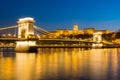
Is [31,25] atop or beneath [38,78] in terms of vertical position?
atop

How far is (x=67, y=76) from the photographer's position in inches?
666

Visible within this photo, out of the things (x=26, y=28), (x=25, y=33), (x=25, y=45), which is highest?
(x=26, y=28)

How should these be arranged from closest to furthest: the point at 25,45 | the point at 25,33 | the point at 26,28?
the point at 25,45
the point at 26,28
the point at 25,33

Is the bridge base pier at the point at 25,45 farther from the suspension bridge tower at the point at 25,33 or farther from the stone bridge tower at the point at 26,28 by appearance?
the stone bridge tower at the point at 26,28

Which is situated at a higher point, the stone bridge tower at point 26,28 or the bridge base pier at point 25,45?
the stone bridge tower at point 26,28

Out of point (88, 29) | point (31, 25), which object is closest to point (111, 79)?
point (31, 25)

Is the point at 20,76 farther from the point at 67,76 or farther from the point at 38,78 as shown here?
the point at 67,76

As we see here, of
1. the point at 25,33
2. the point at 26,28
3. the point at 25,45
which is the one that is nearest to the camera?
the point at 25,45

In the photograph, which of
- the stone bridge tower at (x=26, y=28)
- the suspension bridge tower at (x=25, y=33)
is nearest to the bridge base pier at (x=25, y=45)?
the suspension bridge tower at (x=25, y=33)

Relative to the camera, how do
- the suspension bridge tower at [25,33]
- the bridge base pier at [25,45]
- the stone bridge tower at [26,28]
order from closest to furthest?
the bridge base pier at [25,45] < the suspension bridge tower at [25,33] < the stone bridge tower at [26,28]

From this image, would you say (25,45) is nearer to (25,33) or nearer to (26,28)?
(25,33)

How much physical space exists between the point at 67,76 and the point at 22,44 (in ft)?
82.7

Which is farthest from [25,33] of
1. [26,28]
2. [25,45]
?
[25,45]

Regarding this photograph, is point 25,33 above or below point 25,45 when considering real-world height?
above
